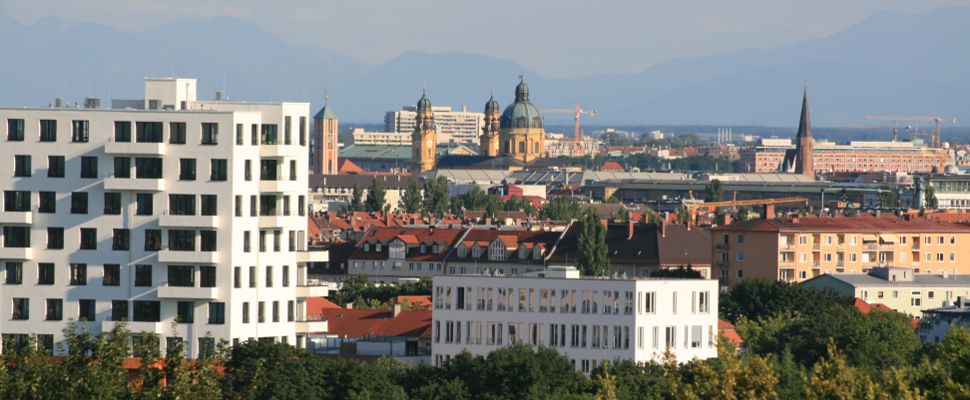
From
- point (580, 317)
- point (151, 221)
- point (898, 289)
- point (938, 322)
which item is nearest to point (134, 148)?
point (151, 221)

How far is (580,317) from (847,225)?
6530 centimetres

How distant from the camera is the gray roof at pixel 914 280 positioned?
121 meters

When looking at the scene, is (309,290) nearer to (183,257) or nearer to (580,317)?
(183,257)

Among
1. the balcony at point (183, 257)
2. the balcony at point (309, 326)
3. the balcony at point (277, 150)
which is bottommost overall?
the balcony at point (309, 326)

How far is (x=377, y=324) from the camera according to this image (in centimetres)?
8856

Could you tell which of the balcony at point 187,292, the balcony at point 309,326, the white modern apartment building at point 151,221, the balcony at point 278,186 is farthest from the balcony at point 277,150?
the balcony at point 309,326

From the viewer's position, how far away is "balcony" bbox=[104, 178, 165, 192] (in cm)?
6700

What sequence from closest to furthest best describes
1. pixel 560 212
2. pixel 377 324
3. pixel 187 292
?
pixel 187 292
pixel 377 324
pixel 560 212

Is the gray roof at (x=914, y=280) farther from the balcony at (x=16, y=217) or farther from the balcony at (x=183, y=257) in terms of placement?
the balcony at (x=16, y=217)

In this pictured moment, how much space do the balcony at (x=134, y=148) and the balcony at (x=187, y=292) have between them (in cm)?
332

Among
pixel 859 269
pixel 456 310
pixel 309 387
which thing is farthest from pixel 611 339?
pixel 859 269

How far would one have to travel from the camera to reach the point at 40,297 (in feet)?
223

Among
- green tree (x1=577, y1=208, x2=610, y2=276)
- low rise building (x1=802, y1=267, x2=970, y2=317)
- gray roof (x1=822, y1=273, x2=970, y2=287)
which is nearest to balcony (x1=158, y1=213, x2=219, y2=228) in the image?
low rise building (x1=802, y1=267, x2=970, y2=317)

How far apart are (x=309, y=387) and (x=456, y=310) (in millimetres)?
19362
